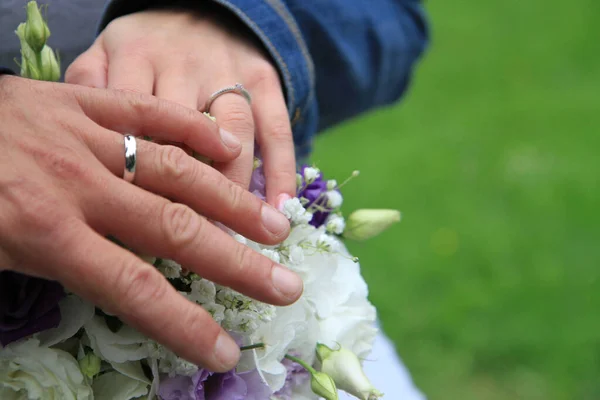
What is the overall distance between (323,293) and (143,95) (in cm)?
34

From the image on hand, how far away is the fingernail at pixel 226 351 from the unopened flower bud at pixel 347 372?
170 millimetres

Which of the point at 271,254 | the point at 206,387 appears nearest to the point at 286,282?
the point at 271,254

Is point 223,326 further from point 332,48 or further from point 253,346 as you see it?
point 332,48

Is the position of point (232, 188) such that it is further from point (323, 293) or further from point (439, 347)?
point (439, 347)

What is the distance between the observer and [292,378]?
2.95 ft

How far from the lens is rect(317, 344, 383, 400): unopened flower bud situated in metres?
0.83

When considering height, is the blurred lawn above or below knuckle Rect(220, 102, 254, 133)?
below

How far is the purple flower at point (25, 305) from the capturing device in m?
0.74

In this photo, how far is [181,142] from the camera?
2.86 ft

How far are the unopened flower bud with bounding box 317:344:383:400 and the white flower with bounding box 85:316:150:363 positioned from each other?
0.23m

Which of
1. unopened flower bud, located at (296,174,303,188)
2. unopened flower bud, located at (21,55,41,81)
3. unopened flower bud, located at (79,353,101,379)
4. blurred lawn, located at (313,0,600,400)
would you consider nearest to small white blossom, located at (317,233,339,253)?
unopened flower bud, located at (296,174,303,188)

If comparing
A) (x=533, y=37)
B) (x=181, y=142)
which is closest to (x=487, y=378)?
(x=181, y=142)

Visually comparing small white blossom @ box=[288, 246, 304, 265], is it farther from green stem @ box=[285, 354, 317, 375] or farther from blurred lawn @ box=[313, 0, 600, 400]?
blurred lawn @ box=[313, 0, 600, 400]

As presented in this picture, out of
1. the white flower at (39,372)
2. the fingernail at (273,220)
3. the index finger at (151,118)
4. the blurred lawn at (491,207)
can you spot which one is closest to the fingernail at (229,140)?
the index finger at (151,118)
